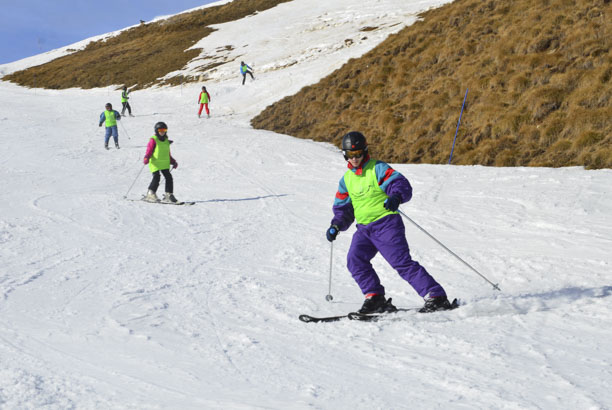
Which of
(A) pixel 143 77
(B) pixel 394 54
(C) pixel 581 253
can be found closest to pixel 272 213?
(C) pixel 581 253

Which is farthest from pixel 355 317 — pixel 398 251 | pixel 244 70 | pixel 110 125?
pixel 244 70

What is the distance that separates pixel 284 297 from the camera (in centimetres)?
540

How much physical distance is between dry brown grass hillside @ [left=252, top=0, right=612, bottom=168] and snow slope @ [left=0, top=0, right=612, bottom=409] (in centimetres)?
196

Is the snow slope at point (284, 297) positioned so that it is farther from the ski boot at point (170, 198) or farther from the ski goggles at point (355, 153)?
the ski goggles at point (355, 153)

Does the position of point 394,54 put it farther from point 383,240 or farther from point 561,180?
point 383,240

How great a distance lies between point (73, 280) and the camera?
19.2 feet

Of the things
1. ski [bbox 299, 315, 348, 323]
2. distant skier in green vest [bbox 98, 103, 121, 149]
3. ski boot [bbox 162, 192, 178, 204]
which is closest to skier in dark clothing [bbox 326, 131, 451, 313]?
ski [bbox 299, 315, 348, 323]

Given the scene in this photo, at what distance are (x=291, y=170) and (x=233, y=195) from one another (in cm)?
292

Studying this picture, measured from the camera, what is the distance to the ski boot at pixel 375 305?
4.71 metres

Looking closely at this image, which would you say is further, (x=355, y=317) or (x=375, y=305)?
(x=375, y=305)

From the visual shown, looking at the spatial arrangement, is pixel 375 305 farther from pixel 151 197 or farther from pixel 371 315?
pixel 151 197

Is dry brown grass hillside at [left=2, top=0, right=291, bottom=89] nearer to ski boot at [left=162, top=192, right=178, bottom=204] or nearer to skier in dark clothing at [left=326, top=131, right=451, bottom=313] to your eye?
ski boot at [left=162, top=192, right=178, bottom=204]

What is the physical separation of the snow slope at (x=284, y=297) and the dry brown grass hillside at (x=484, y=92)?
77.1 inches

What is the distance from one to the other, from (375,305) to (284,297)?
1.11m
